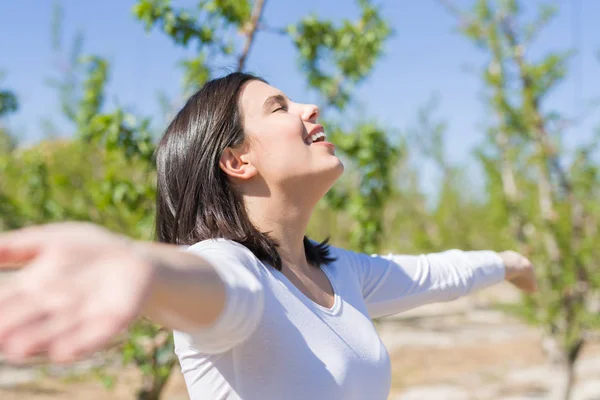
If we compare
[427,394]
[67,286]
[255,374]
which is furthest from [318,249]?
[427,394]

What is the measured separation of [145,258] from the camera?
2.12ft

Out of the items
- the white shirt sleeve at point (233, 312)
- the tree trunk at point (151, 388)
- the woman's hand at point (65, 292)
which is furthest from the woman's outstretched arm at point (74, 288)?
the tree trunk at point (151, 388)

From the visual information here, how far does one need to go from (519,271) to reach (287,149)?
0.96 metres

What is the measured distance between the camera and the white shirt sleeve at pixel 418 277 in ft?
5.16

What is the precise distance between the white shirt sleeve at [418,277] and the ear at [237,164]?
16.5 inches

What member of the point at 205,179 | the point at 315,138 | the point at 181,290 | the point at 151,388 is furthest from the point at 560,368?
the point at 181,290

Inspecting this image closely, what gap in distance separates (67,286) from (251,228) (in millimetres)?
679

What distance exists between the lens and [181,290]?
2.28 ft

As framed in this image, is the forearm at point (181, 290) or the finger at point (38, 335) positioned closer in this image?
the finger at point (38, 335)

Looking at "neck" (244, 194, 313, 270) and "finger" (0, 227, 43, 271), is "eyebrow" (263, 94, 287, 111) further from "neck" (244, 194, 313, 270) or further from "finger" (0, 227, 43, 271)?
"finger" (0, 227, 43, 271)

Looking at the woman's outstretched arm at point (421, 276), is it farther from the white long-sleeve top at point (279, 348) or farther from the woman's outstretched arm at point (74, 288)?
the woman's outstretched arm at point (74, 288)

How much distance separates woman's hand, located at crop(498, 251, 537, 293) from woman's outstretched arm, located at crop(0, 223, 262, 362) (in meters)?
1.37

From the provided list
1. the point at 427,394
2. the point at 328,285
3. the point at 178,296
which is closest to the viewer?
the point at 178,296

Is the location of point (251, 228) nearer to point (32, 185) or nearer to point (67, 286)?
point (67, 286)
